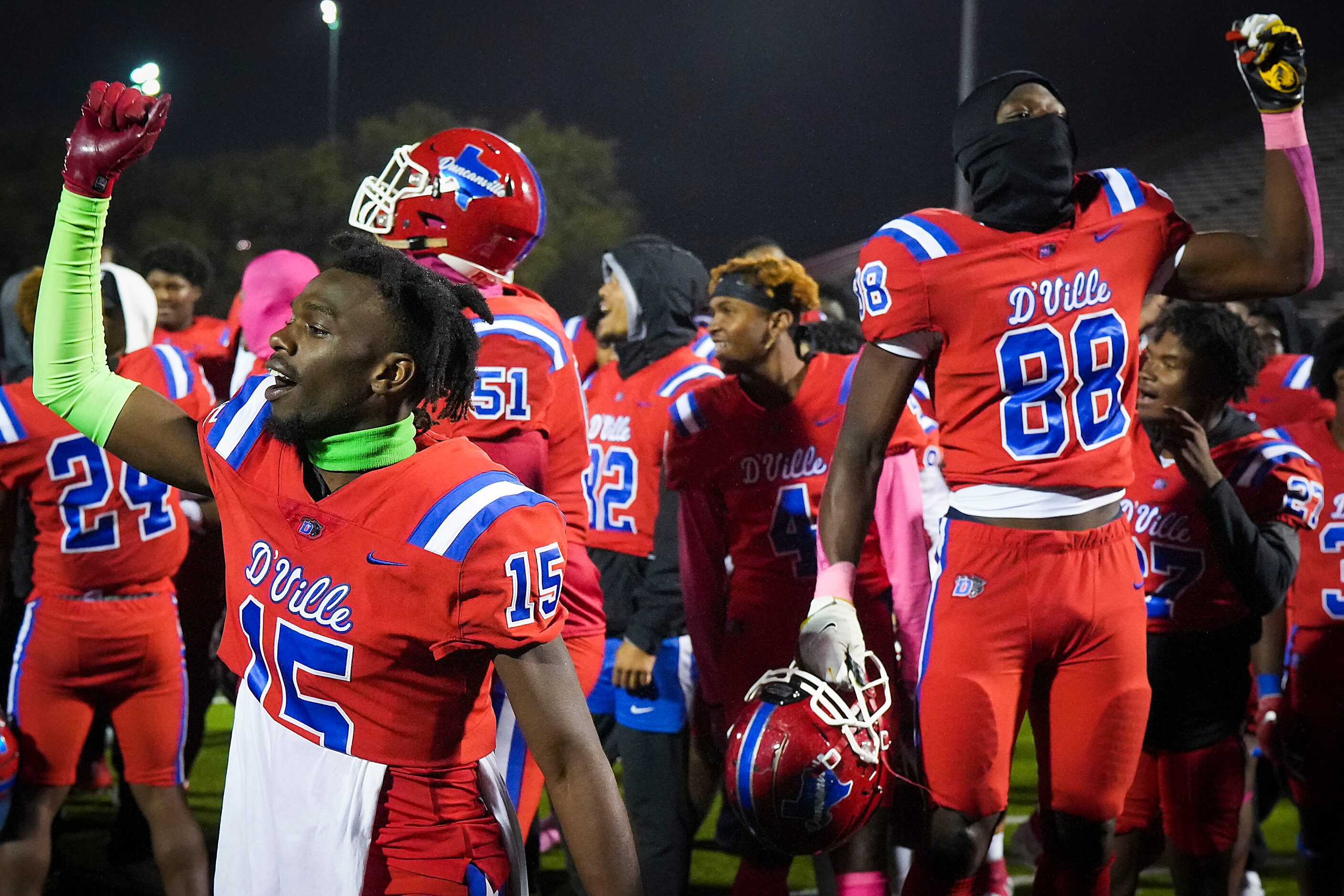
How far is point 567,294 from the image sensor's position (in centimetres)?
1695

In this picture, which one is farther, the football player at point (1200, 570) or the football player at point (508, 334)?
the football player at point (1200, 570)

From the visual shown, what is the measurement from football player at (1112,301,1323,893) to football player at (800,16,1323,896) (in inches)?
30.4

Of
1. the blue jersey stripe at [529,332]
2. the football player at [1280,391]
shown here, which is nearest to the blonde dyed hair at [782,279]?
the blue jersey stripe at [529,332]

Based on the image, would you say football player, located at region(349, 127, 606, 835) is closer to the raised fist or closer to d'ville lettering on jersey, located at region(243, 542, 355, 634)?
d'ville lettering on jersey, located at region(243, 542, 355, 634)

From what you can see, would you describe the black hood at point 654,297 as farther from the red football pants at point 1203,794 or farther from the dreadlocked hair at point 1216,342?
the red football pants at point 1203,794

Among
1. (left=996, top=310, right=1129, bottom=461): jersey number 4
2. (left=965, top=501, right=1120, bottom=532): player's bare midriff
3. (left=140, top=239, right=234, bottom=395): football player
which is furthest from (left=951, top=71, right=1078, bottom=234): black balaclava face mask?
(left=140, top=239, right=234, bottom=395): football player

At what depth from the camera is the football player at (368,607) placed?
180 centimetres

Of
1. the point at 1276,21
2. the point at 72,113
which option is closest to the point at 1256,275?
the point at 1276,21

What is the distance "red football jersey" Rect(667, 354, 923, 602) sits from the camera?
3701mm

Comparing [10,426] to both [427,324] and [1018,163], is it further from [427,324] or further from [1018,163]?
[1018,163]

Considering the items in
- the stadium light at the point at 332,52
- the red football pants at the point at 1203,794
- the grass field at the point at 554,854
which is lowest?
the grass field at the point at 554,854

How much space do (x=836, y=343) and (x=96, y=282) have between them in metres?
3.33

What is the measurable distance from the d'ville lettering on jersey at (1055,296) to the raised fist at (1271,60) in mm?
491

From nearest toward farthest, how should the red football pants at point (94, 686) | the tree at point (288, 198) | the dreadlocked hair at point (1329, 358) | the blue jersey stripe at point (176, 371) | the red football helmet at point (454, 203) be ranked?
the red football helmet at point (454, 203)
the red football pants at point (94, 686)
the blue jersey stripe at point (176, 371)
the dreadlocked hair at point (1329, 358)
the tree at point (288, 198)
